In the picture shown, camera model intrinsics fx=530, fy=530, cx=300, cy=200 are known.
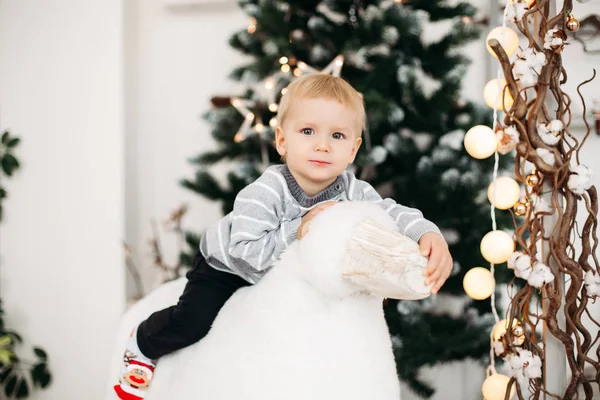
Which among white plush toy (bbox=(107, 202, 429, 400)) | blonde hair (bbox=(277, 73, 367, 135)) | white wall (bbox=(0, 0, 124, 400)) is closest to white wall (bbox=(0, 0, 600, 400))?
white wall (bbox=(0, 0, 124, 400))

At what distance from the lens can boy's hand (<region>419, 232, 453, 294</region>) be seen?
2.62ft

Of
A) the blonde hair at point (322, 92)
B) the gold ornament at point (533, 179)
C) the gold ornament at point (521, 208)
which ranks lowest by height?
the gold ornament at point (521, 208)

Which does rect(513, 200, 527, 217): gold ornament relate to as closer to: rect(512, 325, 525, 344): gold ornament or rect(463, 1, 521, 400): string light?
rect(463, 1, 521, 400): string light

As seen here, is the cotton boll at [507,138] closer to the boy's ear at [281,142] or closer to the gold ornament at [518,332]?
the gold ornament at [518,332]

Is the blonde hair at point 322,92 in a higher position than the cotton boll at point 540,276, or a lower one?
higher

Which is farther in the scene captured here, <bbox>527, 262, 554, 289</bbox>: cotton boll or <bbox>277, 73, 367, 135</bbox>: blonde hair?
<bbox>527, 262, 554, 289</bbox>: cotton boll

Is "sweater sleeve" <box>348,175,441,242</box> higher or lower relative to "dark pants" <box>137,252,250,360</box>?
higher

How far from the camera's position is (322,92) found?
1.09m

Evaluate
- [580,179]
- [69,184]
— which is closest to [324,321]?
[580,179]

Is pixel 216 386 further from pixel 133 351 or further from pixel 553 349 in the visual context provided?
pixel 553 349

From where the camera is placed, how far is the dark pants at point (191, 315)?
3.63 ft

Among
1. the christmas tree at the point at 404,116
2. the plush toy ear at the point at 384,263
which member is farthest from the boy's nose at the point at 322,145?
the christmas tree at the point at 404,116

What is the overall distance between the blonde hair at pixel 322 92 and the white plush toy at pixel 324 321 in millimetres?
270

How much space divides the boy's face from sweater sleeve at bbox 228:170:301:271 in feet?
0.22
